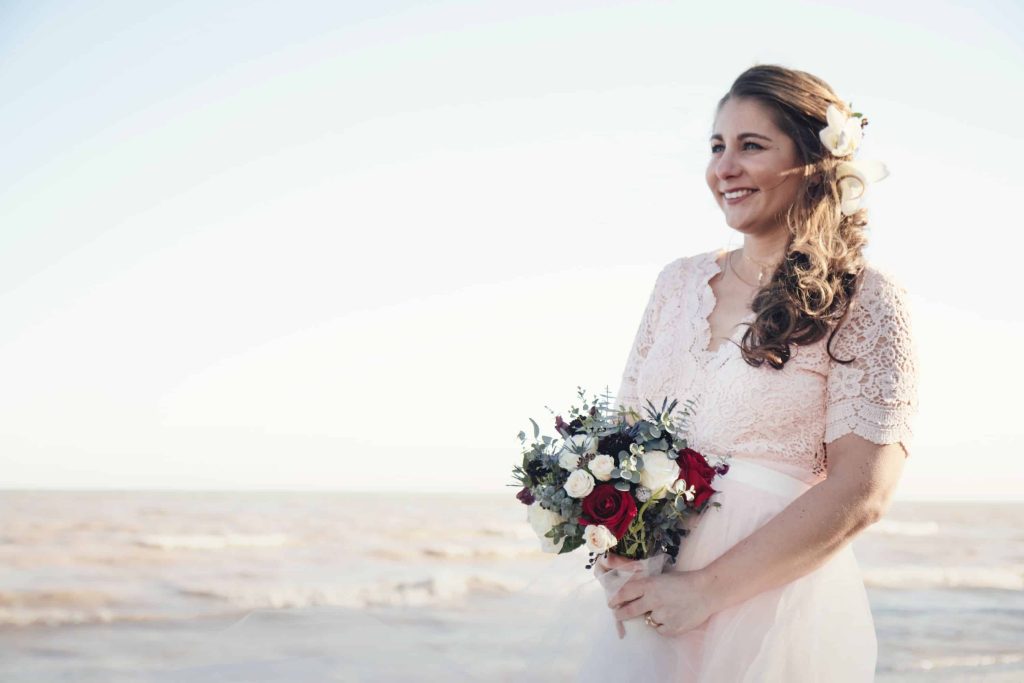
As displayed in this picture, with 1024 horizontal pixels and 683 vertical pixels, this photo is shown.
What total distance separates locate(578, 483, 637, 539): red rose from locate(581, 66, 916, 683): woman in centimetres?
18

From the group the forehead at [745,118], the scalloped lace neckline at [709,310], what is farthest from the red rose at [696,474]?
the forehead at [745,118]

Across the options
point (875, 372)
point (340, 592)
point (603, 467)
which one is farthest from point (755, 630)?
point (340, 592)

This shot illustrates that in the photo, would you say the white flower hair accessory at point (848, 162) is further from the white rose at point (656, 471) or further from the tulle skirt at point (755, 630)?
the white rose at point (656, 471)

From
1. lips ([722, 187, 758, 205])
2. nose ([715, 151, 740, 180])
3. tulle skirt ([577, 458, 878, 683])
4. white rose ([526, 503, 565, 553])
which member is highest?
nose ([715, 151, 740, 180])

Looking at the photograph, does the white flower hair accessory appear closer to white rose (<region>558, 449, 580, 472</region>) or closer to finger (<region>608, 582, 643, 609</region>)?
white rose (<region>558, 449, 580, 472</region>)

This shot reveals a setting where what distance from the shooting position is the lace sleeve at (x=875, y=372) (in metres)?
2.57

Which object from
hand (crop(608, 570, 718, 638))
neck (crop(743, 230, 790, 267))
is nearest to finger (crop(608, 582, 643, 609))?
hand (crop(608, 570, 718, 638))

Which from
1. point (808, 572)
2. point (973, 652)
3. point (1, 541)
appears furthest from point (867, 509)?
point (1, 541)

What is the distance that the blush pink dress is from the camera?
2.59m

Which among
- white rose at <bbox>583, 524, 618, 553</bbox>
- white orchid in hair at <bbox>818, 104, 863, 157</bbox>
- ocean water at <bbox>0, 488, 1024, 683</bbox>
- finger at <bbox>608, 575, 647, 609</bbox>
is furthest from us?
ocean water at <bbox>0, 488, 1024, 683</bbox>

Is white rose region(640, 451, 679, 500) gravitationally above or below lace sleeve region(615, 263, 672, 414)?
below

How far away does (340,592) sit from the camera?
1242 centimetres

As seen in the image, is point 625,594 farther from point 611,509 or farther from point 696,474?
point 696,474

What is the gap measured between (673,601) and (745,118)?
1.40 m
